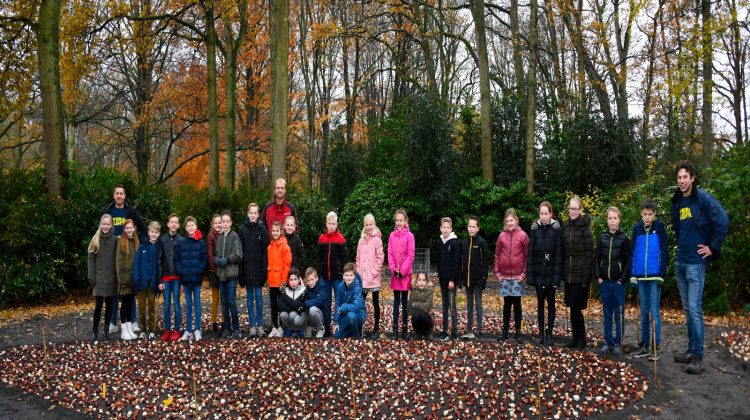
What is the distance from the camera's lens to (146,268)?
7633mm

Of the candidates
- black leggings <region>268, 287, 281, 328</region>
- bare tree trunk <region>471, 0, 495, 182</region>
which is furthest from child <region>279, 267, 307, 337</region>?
bare tree trunk <region>471, 0, 495, 182</region>

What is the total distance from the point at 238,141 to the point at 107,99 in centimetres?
600

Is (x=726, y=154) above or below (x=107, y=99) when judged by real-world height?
below

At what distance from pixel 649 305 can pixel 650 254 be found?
60 centimetres

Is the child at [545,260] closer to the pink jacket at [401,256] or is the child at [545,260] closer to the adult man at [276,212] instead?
the pink jacket at [401,256]

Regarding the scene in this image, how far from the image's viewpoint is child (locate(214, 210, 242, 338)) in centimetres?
746

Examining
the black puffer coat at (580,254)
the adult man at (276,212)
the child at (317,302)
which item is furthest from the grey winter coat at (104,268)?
the black puffer coat at (580,254)

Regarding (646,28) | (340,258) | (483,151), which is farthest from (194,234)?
(646,28)

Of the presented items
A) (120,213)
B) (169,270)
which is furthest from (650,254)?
(120,213)

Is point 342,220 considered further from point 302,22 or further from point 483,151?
point 302,22

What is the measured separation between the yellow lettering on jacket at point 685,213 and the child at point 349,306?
3.91 metres

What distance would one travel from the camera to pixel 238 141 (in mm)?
25000

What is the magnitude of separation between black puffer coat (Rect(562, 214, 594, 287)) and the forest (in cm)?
356

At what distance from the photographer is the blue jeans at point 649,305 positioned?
6.15 metres
